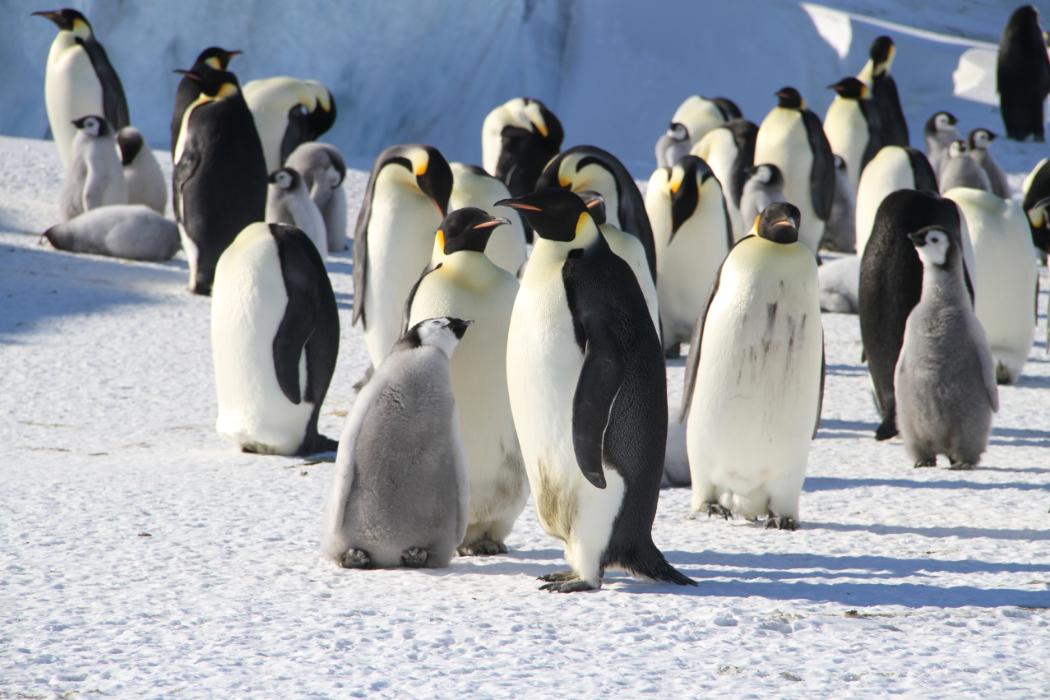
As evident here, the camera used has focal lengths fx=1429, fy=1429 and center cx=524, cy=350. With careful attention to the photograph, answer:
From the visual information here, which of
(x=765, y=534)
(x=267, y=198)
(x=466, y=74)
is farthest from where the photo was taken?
(x=466, y=74)

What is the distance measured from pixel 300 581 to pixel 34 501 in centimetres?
119

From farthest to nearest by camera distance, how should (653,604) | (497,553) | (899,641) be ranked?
(497,553), (653,604), (899,641)

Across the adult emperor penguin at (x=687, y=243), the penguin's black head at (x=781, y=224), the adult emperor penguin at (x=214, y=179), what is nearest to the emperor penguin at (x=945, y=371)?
the penguin's black head at (x=781, y=224)

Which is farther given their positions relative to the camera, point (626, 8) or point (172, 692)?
point (626, 8)

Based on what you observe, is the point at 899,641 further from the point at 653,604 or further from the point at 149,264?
the point at 149,264

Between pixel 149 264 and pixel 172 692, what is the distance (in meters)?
7.08

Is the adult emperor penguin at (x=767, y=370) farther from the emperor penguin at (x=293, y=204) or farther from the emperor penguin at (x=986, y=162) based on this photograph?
the emperor penguin at (x=986, y=162)

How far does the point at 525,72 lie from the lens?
1652cm

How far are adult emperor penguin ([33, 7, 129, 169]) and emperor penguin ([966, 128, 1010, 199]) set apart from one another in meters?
7.42

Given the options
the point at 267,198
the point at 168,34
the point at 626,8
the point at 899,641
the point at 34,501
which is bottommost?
the point at 34,501

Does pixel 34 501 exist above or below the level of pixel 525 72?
below

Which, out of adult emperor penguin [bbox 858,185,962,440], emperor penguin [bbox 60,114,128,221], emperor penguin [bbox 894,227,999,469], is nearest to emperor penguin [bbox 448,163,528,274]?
adult emperor penguin [bbox 858,185,962,440]

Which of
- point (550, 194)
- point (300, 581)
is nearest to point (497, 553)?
point (300, 581)

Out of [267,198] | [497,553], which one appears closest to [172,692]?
[497,553]
